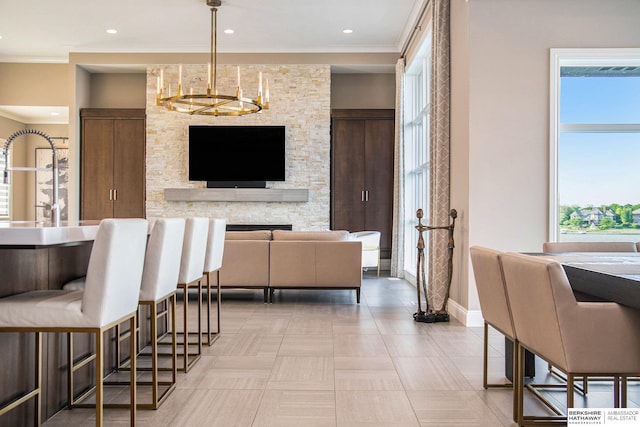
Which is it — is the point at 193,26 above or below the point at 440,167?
above

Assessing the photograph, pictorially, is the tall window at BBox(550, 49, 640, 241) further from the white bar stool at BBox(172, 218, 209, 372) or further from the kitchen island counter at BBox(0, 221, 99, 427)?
the kitchen island counter at BBox(0, 221, 99, 427)

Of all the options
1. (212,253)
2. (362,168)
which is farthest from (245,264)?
(362,168)

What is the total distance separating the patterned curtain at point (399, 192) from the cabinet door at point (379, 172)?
66cm

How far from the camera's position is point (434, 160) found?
206 inches

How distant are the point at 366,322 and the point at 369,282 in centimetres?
285

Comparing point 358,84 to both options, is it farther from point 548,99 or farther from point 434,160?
point 548,99

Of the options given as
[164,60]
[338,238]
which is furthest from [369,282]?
[164,60]

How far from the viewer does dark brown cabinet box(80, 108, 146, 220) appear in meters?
8.98

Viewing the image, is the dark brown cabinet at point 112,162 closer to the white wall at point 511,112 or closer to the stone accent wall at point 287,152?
the stone accent wall at point 287,152

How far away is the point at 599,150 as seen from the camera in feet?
15.8

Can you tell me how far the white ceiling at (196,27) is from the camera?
691 centimetres

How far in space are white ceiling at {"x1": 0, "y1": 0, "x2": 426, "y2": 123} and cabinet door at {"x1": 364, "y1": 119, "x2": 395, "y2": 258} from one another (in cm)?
102

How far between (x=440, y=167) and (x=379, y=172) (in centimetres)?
391

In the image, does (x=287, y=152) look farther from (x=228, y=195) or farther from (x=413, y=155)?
(x=413, y=155)
